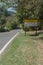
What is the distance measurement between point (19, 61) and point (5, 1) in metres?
16.4

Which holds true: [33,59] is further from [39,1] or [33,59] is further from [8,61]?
[39,1]

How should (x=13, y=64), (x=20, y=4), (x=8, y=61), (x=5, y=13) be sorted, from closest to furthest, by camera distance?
(x=13, y=64) < (x=8, y=61) < (x=20, y=4) < (x=5, y=13)

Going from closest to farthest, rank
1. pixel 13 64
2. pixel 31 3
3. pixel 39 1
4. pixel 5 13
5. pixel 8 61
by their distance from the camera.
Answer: pixel 13 64 → pixel 8 61 → pixel 39 1 → pixel 31 3 → pixel 5 13

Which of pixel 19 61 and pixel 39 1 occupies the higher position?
pixel 39 1

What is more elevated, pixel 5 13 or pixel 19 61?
pixel 19 61

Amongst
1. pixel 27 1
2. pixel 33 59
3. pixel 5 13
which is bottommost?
pixel 5 13

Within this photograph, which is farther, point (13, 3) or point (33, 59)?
point (13, 3)

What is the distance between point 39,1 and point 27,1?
2878 mm

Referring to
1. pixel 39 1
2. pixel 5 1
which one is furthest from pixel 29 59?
pixel 5 1

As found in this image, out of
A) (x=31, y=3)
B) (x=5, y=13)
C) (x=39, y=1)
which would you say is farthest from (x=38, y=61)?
(x=5, y=13)

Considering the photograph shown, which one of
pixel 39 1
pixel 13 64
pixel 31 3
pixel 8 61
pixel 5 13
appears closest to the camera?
pixel 13 64

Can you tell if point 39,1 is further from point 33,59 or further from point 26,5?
point 33,59

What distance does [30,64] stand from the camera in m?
10.4

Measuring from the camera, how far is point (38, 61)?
11180mm
